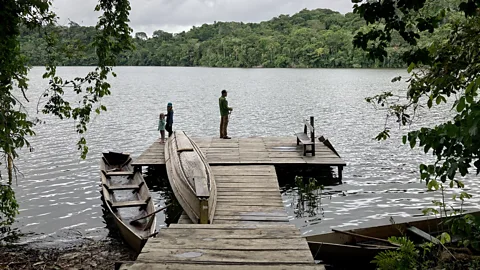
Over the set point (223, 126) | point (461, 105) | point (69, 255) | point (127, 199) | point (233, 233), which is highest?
point (461, 105)

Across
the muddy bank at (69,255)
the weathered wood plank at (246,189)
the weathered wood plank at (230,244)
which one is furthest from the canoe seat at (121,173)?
the weathered wood plank at (230,244)

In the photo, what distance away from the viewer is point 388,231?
318 inches

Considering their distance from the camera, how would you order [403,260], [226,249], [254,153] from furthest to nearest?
[254,153]
[403,260]
[226,249]

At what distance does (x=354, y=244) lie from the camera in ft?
25.9

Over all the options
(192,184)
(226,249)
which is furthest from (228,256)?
(192,184)

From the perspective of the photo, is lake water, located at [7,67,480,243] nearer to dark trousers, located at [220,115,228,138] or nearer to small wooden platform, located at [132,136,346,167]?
small wooden platform, located at [132,136,346,167]

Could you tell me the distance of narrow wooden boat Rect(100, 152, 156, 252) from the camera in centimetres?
894

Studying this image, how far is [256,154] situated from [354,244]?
731 centimetres

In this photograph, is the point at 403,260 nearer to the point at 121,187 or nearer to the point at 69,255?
the point at 69,255

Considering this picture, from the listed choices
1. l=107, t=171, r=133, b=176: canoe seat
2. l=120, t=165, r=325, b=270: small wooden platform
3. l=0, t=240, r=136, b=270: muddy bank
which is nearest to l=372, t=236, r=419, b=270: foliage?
l=120, t=165, r=325, b=270: small wooden platform

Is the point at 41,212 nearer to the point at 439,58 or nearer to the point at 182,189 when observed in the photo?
the point at 182,189

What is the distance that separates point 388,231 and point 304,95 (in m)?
41.0

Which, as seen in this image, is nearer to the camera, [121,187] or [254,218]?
[254,218]

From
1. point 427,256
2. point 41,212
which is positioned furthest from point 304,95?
point 427,256
